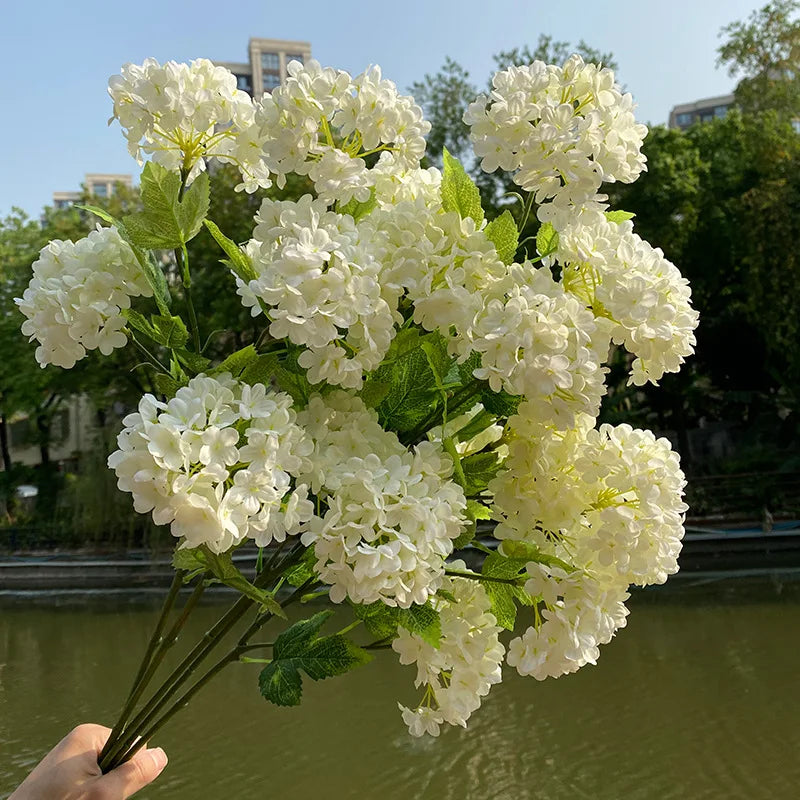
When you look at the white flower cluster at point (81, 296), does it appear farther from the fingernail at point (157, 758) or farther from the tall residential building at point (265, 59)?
the tall residential building at point (265, 59)

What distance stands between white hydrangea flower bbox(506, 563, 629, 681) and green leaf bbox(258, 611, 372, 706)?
20 cm

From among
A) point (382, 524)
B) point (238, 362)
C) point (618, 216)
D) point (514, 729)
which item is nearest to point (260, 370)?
point (238, 362)

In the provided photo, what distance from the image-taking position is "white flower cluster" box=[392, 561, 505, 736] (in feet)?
3.34

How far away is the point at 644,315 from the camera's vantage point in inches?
34.8

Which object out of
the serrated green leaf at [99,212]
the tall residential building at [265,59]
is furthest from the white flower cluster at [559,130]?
the tall residential building at [265,59]

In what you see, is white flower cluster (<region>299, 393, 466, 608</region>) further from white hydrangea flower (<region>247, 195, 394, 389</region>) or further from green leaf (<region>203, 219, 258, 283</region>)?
green leaf (<region>203, 219, 258, 283</region>)

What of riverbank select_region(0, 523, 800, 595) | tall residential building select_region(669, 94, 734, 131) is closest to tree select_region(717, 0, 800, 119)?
riverbank select_region(0, 523, 800, 595)

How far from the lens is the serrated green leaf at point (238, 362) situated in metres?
0.90

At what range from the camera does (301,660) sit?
1047 mm

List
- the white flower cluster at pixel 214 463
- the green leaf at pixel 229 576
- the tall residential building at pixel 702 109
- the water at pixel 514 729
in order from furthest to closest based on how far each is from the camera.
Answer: the tall residential building at pixel 702 109 < the water at pixel 514 729 < the green leaf at pixel 229 576 < the white flower cluster at pixel 214 463

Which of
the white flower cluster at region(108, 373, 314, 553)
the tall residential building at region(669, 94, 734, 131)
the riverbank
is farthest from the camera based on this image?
the tall residential building at region(669, 94, 734, 131)

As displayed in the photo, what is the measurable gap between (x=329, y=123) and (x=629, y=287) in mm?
377

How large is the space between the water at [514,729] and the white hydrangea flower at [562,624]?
5170 mm

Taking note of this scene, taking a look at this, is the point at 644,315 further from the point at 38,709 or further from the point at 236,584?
the point at 38,709
